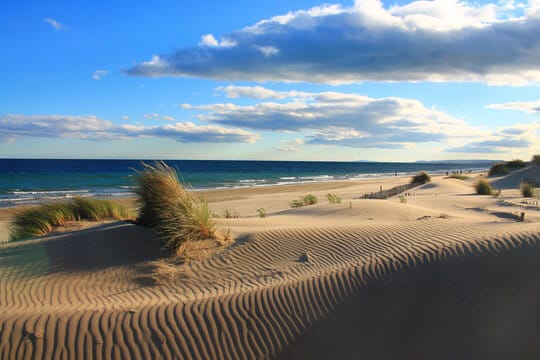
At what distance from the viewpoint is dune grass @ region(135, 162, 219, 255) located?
7379 millimetres

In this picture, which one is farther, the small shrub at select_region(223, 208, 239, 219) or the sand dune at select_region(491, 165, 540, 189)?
the sand dune at select_region(491, 165, 540, 189)

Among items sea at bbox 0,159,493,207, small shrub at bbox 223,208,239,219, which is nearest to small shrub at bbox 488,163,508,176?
sea at bbox 0,159,493,207

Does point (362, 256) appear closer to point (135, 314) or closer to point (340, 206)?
point (135, 314)

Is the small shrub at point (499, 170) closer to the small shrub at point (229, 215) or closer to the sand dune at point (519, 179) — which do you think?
the sand dune at point (519, 179)

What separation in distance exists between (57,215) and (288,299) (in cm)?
707

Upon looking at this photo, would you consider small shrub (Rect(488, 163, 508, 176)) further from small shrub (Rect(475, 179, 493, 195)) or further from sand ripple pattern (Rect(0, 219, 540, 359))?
sand ripple pattern (Rect(0, 219, 540, 359))

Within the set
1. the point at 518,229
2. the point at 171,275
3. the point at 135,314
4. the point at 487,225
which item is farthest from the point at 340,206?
the point at 135,314

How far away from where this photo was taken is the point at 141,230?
8.15m

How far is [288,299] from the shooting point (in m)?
5.60

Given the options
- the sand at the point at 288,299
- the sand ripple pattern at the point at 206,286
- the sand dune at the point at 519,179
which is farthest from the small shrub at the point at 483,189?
the sand at the point at 288,299

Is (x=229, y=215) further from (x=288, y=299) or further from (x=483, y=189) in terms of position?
(x=483, y=189)

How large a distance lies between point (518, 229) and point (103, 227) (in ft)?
23.9

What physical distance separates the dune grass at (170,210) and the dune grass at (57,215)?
308 cm

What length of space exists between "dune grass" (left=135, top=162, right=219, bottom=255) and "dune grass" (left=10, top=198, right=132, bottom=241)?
10.1 feet
